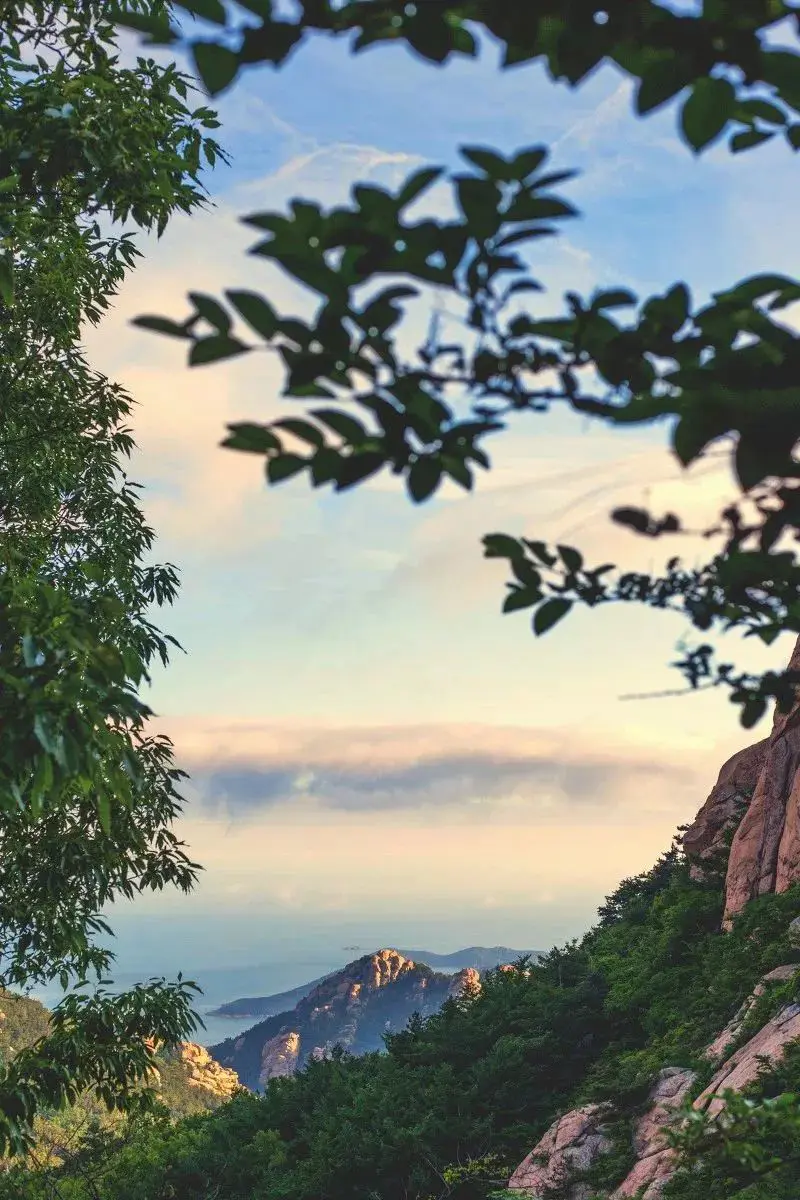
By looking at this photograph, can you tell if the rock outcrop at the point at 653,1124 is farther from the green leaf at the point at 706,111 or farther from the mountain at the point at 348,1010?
the mountain at the point at 348,1010

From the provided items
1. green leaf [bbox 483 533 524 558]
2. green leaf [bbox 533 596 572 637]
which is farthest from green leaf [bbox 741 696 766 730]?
green leaf [bbox 483 533 524 558]

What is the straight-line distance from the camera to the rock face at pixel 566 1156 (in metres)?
10.8

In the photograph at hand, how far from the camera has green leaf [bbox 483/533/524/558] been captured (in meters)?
1.92

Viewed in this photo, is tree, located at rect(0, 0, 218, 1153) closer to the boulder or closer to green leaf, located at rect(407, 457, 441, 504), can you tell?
green leaf, located at rect(407, 457, 441, 504)

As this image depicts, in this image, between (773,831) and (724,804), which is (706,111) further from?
(724,804)

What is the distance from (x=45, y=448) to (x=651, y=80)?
30.6ft

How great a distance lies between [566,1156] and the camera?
1121 cm

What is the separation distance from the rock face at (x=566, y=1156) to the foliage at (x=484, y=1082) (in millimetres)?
255

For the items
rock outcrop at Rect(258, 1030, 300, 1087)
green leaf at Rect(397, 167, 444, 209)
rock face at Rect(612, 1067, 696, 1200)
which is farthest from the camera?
rock outcrop at Rect(258, 1030, 300, 1087)

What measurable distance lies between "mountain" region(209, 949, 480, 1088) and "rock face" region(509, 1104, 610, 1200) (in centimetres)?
4914

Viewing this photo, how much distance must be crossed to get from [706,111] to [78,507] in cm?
1020

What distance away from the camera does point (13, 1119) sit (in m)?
8.01

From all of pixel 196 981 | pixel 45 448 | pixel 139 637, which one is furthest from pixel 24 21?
pixel 196 981

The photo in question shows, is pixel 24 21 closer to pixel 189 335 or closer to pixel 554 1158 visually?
pixel 189 335
